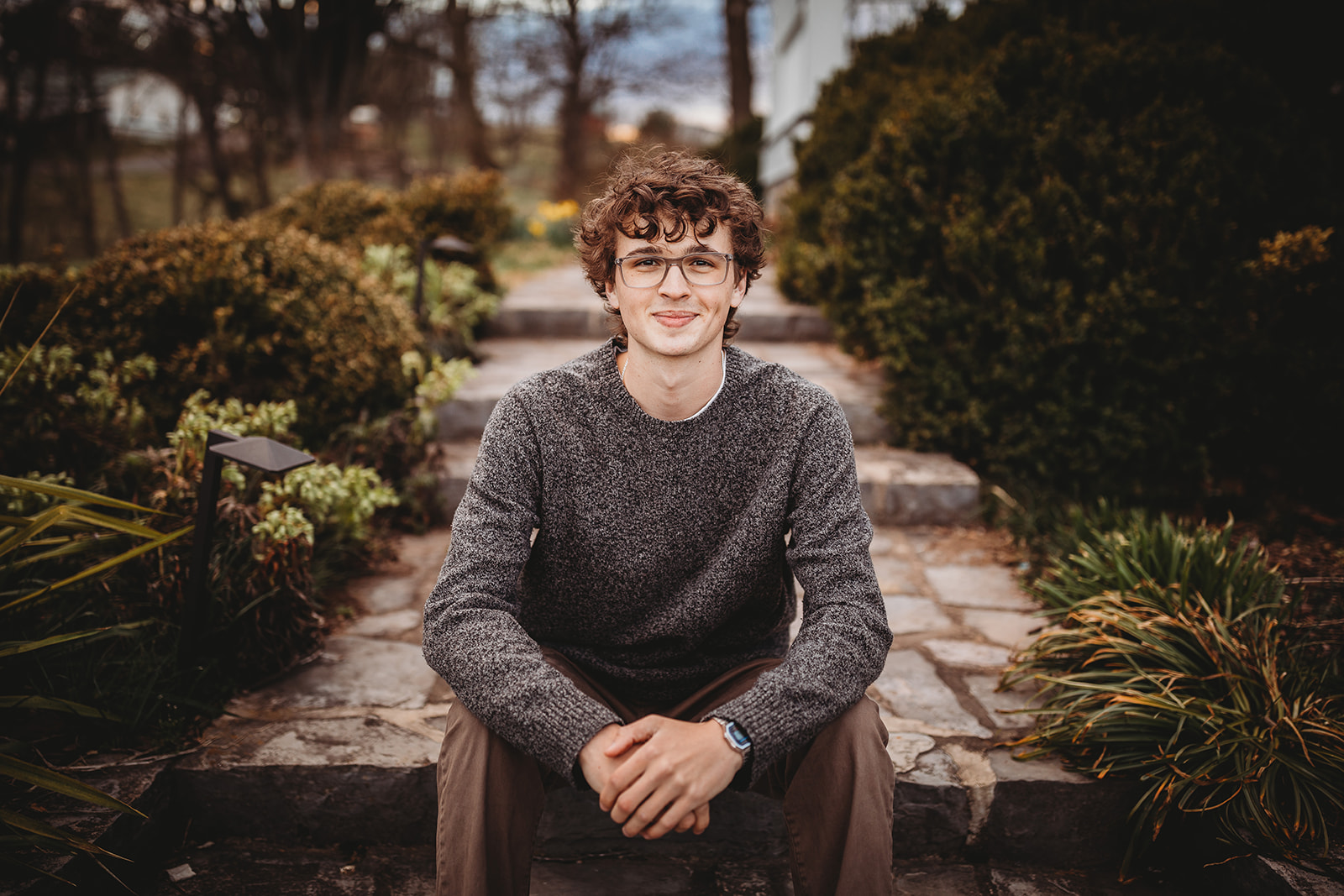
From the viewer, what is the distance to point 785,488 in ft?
5.49

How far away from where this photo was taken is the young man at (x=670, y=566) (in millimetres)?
1404

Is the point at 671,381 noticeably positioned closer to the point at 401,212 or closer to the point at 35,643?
the point at 35,643

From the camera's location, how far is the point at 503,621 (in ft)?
4.88

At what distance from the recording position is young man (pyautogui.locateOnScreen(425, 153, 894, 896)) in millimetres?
1404

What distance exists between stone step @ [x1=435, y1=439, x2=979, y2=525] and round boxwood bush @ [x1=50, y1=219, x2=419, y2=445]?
49 cm

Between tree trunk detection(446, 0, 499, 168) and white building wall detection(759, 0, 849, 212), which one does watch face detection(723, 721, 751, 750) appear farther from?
tree trunk detection(446, 0, 499, 168)

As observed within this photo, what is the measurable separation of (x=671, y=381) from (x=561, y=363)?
2.79 m

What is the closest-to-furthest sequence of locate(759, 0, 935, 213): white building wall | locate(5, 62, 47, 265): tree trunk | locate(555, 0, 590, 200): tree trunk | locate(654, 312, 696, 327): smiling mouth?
locate(654, 312, 696, 327): smiling mouth, locate(759, 0, 935, 213): white building wall, locate(5, 62, 47, 265): tree trunk, locate(555, 0, 590, 200): tree trunk

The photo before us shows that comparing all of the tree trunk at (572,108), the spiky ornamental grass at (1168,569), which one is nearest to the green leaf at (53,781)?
the spiky ornamental grass at (1168,569)

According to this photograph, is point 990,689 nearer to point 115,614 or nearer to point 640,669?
point 640,669

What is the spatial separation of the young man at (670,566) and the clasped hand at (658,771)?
2 cm

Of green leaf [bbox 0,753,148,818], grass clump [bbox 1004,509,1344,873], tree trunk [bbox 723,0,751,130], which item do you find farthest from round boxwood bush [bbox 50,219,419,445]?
tree trunk [bbox 723,0,751,130]

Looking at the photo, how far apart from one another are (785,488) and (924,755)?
0.88 meters

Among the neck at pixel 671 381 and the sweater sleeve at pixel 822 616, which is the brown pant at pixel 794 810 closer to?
the sweater sleeve at pixel 822 616
